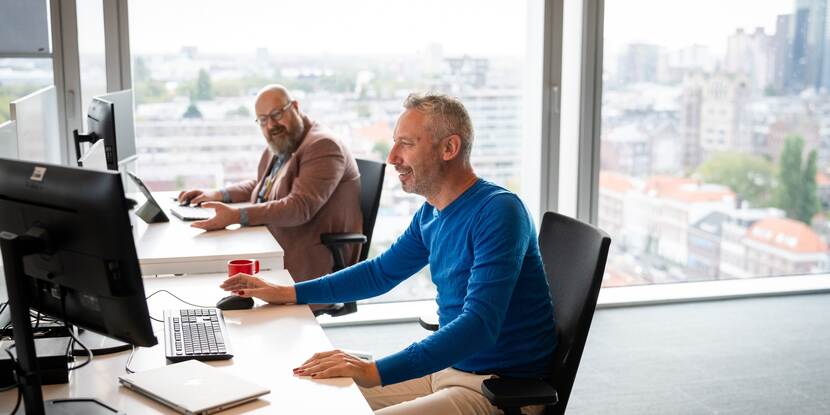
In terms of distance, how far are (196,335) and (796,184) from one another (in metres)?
4.22

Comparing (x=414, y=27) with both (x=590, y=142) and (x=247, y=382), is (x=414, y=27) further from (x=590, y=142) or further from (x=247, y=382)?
(x=247, y=382)

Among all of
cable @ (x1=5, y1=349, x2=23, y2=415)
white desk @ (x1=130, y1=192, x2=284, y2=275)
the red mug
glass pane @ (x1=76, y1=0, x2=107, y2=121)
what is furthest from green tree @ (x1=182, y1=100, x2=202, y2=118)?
cable @ (x1=5, y1=349, x2=23, y2=415)

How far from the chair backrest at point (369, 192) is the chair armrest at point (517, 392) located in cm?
177

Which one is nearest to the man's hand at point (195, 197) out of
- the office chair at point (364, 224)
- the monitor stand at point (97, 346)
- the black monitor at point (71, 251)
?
the office chair at point (364, 224)

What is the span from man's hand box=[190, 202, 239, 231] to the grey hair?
136cm

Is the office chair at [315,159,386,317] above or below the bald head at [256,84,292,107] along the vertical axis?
below

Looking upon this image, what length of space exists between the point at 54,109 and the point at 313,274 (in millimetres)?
1266

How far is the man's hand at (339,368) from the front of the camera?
6.30 feet

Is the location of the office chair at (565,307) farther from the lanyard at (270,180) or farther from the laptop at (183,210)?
the lanyard at (270,180)

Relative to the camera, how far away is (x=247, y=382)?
6.06 feet

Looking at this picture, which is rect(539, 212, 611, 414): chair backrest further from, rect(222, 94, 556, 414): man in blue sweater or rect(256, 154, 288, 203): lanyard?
rect(256, 154, 288, 203): lanyard

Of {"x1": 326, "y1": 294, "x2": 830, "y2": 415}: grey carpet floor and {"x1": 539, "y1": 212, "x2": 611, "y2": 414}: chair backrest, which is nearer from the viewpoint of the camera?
{"x1": 539, "y1": 212, "x2": 611, "y2": 414}: chair backrest

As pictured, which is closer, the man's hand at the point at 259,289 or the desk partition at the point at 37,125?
the man's hand at the point at 259,289

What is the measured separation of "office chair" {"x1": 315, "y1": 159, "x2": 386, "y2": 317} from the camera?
11.8 feet
